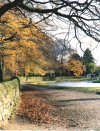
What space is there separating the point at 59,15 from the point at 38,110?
5.65 meters

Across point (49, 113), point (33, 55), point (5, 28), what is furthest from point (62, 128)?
point (33, 55)

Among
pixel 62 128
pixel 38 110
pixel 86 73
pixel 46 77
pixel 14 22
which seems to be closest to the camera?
pixel 62 128

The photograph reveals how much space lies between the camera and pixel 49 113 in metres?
18.4

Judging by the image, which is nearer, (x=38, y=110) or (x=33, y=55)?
(x=38, y=110)

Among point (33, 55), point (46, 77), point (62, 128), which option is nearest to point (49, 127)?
point (62, 128)

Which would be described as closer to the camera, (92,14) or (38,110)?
(92,14)

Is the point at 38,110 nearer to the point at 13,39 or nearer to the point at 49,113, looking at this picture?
the point at 49,113

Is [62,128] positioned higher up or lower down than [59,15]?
lower down

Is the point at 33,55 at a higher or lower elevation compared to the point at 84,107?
higher

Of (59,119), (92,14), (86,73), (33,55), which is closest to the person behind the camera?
(92,14)

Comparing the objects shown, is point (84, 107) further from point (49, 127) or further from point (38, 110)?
point (49, 127)

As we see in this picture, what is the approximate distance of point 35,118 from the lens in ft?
54.1

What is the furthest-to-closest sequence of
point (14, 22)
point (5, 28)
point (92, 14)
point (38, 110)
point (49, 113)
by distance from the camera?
point (5, 28), point (14, 22), point (38, 110), point (49, 113), point (92, 14)

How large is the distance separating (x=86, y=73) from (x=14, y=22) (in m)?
83.8
